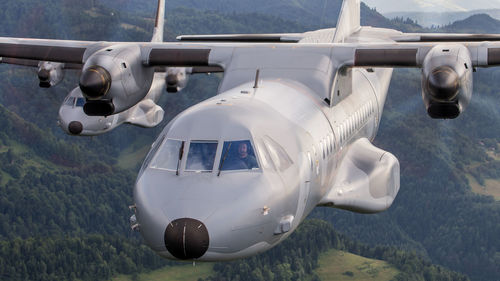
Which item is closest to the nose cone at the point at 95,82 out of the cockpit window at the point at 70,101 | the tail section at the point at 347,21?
the tail section at the point at 347,21

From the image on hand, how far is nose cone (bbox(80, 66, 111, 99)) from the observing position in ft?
74.4

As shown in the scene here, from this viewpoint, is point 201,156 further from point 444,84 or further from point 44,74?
point 44,74

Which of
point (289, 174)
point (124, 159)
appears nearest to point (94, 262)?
point (124, 159)

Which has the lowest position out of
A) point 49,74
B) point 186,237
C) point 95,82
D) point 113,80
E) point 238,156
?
point 186,237

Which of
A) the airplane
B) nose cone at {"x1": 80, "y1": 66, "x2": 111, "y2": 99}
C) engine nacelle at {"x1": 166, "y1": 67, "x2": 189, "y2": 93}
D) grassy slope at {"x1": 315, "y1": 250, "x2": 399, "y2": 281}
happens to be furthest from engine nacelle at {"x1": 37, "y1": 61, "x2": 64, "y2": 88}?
grassy slope at {"x1": 315, "y1": 250, "x2": 399, "y2": 281}

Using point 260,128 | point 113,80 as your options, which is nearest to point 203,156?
point 260,128

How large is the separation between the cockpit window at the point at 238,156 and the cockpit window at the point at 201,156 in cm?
24

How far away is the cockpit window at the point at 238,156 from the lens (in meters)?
15.4

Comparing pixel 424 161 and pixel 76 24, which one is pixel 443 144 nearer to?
pixel 424 161

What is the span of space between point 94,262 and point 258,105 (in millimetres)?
104611

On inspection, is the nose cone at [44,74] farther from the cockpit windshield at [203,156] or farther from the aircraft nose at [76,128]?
the cockpit windshield at [203,156]

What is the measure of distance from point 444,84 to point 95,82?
10.9 meters

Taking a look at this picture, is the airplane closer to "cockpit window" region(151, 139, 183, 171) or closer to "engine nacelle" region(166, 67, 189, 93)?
"cockpit window" region(151, 139, 183, 171)

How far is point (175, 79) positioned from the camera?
45938 millimetres
